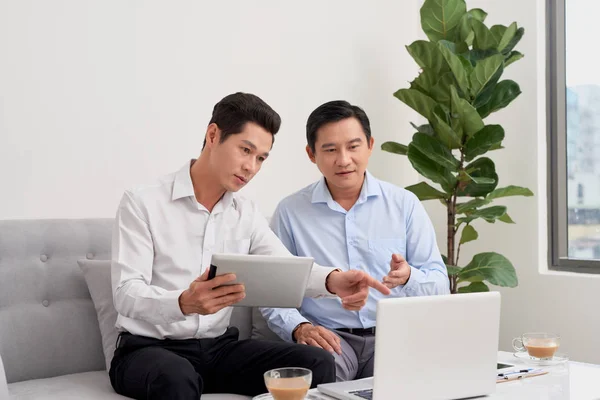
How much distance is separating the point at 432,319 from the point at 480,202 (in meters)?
1.97

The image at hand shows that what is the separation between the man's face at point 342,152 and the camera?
254 centimetres

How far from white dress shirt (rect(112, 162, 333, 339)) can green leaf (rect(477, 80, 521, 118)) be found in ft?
5.19

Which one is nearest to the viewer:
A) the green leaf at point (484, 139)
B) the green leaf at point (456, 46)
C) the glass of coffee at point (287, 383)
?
the glass of coffee at point (287, 383)

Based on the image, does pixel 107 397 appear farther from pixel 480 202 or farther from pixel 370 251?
pixel 480 202

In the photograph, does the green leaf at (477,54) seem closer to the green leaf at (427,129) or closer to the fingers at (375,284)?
the green leaf at (427,129)

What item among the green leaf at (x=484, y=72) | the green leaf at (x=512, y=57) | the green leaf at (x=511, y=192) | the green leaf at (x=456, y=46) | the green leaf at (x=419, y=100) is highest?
the green leaf at (x=456, y=46)

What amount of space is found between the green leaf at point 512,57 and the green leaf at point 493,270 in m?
0.93

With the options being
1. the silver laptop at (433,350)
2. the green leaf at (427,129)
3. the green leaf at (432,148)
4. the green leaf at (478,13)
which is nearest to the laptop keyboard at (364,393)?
the silver laptop at (433,350)

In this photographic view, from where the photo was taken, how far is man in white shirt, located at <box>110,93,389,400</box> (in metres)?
1.96

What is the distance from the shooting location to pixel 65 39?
8.68 feet

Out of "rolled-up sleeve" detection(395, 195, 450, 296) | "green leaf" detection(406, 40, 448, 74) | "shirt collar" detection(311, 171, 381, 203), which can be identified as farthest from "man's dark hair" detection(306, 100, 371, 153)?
"green leaf" detection(406, 40, 448, 74)

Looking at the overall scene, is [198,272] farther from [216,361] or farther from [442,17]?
[442,17]

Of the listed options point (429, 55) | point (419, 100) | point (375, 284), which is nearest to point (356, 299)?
point (375, 284)

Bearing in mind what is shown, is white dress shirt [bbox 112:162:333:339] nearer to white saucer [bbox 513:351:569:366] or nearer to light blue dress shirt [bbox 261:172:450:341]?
light blue dress shirt [bbox 261:172:450:341]
